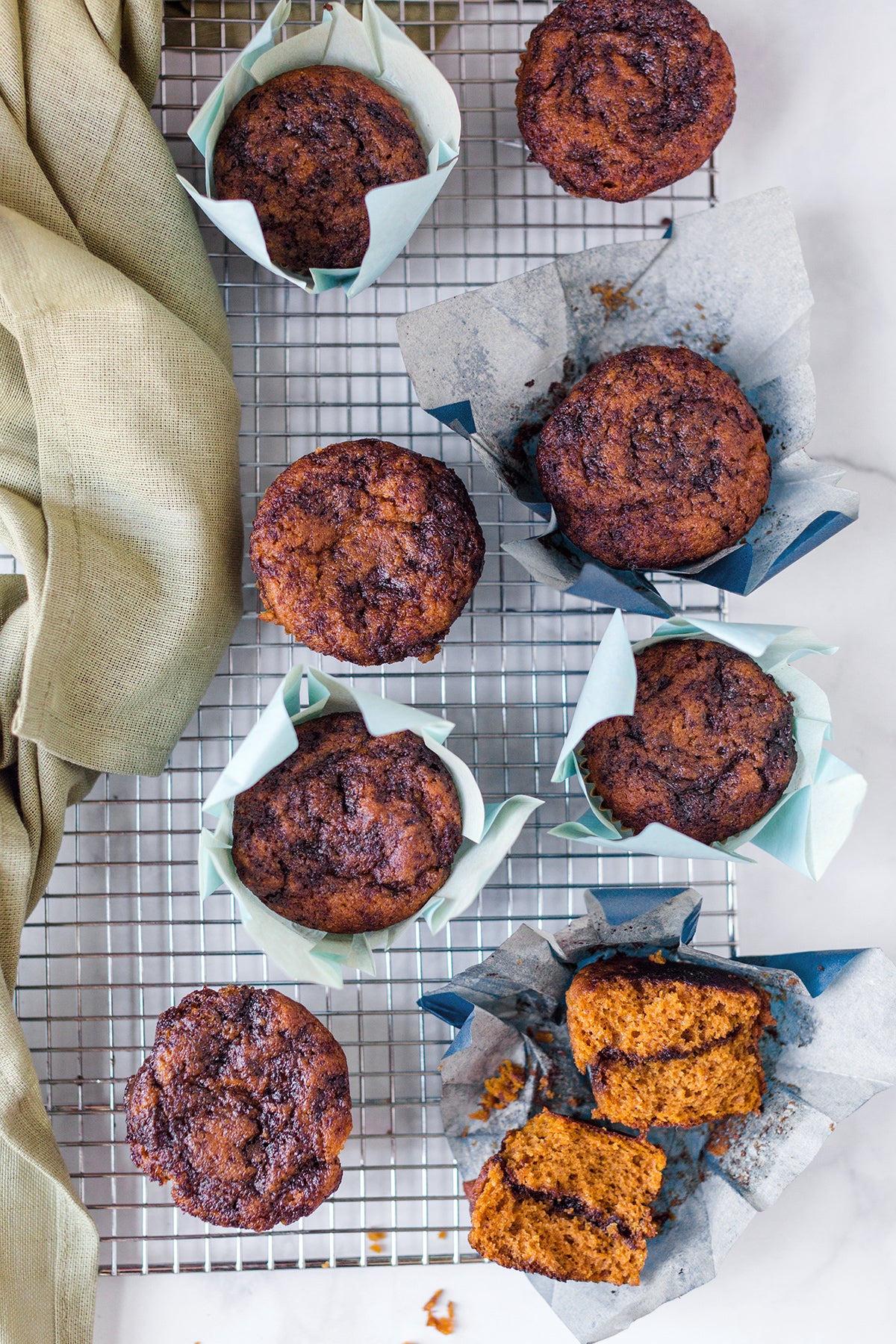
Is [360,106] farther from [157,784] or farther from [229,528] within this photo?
[157,784]

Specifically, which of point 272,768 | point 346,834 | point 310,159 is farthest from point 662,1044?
point 310,159

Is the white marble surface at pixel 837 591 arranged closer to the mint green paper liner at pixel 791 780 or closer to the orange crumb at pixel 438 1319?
the orange crumb at pixel 438 1319

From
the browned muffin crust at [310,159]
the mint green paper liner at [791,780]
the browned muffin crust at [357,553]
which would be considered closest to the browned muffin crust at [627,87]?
the browned muffin crust at [310,159]

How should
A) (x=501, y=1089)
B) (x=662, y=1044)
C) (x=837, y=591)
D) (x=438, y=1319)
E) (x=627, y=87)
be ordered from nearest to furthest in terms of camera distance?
(x=662, y=1044), (x=627, y=87), (x=501, y=1089), (x=438, y=1319), (x=837, y=591)

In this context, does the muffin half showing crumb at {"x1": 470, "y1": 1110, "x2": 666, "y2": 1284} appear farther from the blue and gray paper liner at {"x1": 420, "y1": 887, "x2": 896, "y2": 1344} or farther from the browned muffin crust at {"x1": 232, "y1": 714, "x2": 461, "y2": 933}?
the browned muffin crust at {"x1": 232, "y1": 714, "x2": 461, "y2": 933}

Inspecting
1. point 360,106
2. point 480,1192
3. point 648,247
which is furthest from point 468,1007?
Answer: point 360,106

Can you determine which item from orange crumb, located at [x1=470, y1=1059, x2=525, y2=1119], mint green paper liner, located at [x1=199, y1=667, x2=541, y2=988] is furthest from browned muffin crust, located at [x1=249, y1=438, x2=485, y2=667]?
orange crumb, located at [x1=470, y1=1059, x2=525, y2=1119]

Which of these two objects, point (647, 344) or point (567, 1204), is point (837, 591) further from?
point (567, 1204)
